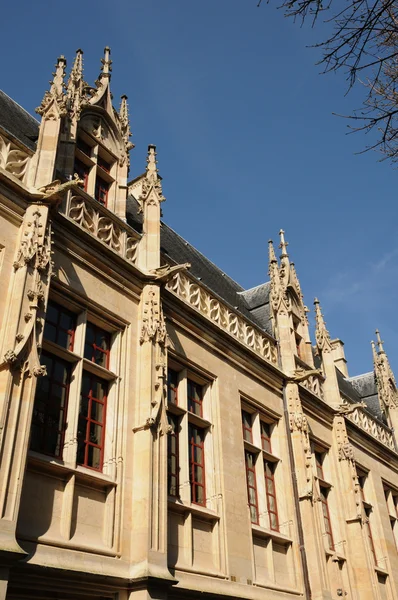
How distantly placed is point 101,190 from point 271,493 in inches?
282

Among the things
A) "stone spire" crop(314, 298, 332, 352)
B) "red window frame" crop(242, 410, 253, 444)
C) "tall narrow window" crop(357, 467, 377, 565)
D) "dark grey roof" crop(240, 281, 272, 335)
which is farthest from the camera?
"stone spire" crop(314, 298, 332, 352)

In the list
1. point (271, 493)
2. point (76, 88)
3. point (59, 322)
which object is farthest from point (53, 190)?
point (271, 493)

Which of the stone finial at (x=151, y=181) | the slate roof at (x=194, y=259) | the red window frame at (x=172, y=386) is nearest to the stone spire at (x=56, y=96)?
the slate roof at (x=194, y=259)

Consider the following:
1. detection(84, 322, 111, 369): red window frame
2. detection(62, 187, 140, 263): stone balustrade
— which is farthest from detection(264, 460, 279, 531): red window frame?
detection(62, 187, 140, 263): stone balustrade

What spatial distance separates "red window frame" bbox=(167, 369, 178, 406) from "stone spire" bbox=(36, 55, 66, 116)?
5.06 metres

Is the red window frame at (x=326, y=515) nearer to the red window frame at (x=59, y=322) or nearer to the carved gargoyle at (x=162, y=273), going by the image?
the carved gargoyle at (x=162, y=273)

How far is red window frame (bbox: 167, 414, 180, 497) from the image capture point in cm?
1012

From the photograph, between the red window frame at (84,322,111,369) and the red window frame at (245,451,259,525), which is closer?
the red window frame at (84,322,111,369)

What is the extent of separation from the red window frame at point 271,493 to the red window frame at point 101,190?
6.44 metres

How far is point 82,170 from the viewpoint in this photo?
39.5 feet

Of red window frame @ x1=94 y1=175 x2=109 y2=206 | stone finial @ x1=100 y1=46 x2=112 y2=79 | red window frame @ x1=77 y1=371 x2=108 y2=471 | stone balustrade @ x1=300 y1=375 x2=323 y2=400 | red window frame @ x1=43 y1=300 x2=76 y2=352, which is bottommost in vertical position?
red window frame @ x1=77 y1=371 x2=108 y2=471

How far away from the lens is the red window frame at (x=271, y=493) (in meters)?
12.3

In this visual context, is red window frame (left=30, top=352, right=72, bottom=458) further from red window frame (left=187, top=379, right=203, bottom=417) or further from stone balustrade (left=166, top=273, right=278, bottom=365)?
stone balustrade (left=166, top=273, right=278, bottom=365)

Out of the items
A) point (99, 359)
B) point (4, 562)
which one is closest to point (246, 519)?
point (99, 359)
